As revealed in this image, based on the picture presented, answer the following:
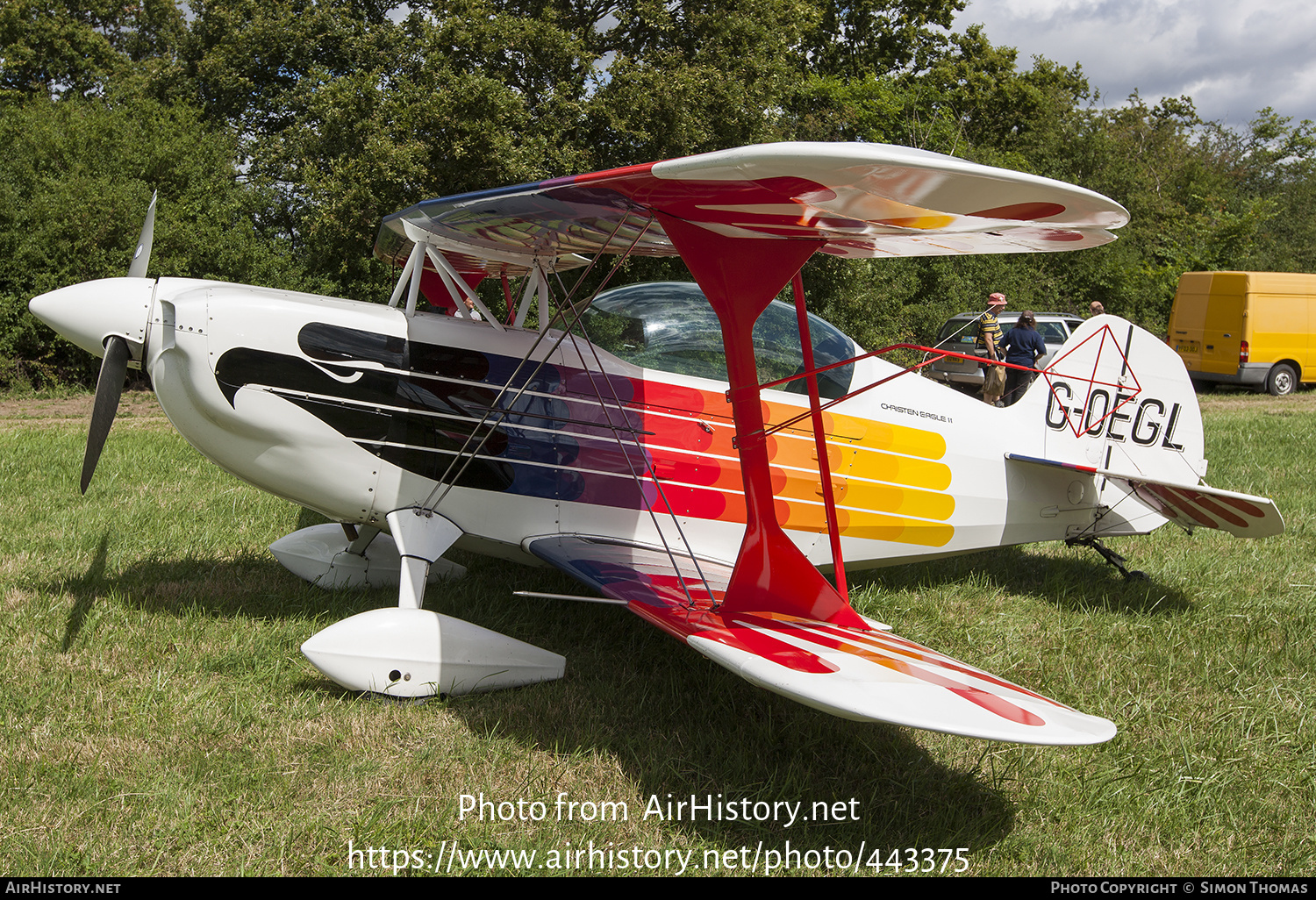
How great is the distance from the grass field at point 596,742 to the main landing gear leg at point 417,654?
9cm

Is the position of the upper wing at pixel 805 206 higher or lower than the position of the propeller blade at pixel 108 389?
higher

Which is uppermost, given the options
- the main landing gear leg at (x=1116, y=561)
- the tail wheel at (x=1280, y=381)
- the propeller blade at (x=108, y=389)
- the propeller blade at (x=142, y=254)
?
the propeller blade at (x=142, y=254)

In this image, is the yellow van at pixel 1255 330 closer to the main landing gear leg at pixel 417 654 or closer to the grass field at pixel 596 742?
the grass field at pixel 596 742

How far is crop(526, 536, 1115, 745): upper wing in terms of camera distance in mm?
2535

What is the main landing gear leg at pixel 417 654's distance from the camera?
380cm

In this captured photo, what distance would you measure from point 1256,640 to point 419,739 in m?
4.65

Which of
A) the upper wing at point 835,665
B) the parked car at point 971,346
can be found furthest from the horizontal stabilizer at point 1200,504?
the parked car at point 971,346

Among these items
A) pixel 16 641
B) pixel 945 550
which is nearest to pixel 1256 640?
pixel 945 550

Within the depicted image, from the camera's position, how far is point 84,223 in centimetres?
1480

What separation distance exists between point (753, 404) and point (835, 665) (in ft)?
4.30

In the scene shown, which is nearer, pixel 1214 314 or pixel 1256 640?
pixel 1256 640

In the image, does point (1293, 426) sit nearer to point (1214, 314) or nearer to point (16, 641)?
point (1214, 314)

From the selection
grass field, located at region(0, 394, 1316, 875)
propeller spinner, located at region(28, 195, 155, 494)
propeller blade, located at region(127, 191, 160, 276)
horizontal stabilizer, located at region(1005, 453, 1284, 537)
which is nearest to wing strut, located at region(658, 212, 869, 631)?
grass field, located at region(0, 394, 1316, 875)

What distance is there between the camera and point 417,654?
3.89 metres
